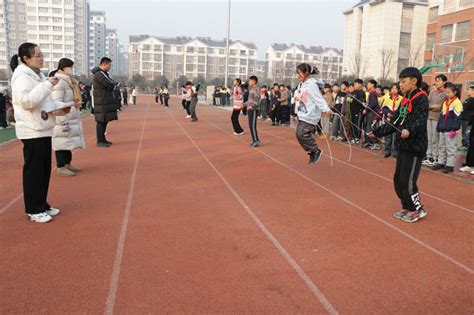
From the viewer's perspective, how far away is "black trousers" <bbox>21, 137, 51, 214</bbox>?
178 inches

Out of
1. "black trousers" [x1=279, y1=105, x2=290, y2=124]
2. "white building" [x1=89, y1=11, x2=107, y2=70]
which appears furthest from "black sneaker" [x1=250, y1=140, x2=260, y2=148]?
"white building" [x1=89, y1=11, x2=107, y2=70]

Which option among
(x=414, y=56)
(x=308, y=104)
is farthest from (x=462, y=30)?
(x=308, y=104)

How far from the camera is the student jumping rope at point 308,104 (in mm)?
7078

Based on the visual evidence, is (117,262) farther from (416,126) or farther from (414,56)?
(414,56)

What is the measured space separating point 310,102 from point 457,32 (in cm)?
4406

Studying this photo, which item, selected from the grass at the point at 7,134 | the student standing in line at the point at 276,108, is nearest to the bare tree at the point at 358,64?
the student standing in line at the point at 276,108

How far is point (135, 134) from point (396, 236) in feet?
33.8

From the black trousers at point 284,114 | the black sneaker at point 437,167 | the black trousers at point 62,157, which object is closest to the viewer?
the black trousers at point 62,157

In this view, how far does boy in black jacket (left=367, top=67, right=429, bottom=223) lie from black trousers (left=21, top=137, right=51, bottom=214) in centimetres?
412

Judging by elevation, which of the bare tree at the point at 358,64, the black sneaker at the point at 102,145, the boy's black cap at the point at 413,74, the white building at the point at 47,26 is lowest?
the black sneaker at the point at 102,145

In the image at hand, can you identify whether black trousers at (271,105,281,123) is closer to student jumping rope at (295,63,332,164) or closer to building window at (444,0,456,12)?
student jumping rope at (295,63,332,164)

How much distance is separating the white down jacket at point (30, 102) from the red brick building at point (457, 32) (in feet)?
139

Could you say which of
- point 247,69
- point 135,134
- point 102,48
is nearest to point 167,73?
point 247,69

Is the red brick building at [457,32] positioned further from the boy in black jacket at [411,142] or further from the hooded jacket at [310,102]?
the boy in black jacket at [411,142]
